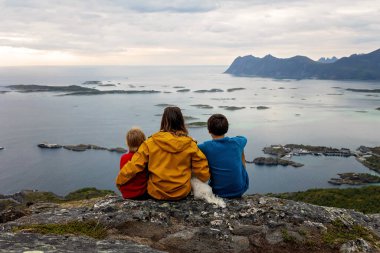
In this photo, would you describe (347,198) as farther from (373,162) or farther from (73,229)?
(73,229)

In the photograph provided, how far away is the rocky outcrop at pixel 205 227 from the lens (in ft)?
19.5

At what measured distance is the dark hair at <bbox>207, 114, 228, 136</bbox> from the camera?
7.37m

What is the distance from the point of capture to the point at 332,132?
365ft

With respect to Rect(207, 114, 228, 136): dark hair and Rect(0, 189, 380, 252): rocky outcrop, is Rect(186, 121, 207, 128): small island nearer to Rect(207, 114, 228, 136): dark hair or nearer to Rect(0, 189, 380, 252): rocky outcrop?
Rect(207, 114, 228, 136): dark hair

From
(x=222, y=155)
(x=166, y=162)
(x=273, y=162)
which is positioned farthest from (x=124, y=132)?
(x=166, y=162)

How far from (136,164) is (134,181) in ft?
1.75

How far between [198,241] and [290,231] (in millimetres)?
1741

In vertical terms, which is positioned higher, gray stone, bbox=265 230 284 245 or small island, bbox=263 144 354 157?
gray stone, bbox=265 230 284 245

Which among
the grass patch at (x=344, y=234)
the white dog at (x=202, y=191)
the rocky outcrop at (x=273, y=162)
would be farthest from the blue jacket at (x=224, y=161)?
the rocky outcrop at (x=273, y=162)

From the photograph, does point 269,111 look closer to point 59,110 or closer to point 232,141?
point 59,110

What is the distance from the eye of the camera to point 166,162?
690 cm

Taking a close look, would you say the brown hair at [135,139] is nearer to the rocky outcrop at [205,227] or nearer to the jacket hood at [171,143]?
the jacket hood at [171,143]

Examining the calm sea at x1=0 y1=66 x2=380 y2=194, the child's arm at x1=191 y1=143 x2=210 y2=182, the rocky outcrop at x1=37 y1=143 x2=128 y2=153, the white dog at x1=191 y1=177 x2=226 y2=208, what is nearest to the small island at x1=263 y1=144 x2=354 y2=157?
the calm sea at x1=0 y1=66 x2=380 y2=194

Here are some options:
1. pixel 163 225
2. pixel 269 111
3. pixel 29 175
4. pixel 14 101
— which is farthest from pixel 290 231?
pixel 14 101
